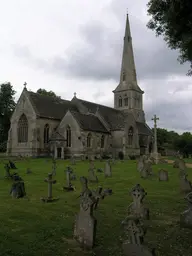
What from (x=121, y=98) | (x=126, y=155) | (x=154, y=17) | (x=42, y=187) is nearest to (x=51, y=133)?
(x=126, y=155)

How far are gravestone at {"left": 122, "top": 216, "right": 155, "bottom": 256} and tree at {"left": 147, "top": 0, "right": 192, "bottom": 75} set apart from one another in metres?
6.97

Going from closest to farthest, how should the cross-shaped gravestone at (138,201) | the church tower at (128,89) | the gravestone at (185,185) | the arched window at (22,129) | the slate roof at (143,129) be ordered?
the cross-shaped gravestone at (138,201) → the gravestone at (185,185) → the arched window at (22,129) → the slate roof at (143,129) → the church tower at (128,89)

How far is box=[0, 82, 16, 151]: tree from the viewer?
54.6 metres

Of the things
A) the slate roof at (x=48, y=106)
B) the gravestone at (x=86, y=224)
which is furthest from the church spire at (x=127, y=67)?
the gravestone at (x=86, y=224)

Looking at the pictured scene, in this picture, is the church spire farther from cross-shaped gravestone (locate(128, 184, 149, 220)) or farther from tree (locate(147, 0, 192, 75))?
cross-shaped gravestone (locate(128, 184, 149, 220))

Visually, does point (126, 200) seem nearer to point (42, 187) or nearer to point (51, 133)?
point (42, 187)

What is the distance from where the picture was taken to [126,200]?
34.0 feet

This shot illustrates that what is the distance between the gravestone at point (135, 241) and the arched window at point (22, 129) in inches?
1575

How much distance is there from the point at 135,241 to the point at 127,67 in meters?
60.1

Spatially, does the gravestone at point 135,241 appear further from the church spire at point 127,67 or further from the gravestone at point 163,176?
the church spire at point 127,67

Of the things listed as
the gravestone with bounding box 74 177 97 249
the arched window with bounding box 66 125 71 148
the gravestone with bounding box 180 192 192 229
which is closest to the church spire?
the arched window with bounding box 66 125 71 148

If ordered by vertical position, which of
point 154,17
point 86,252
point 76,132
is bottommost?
point 86,252

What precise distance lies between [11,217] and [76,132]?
105 ft

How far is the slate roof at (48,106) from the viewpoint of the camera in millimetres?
42406
